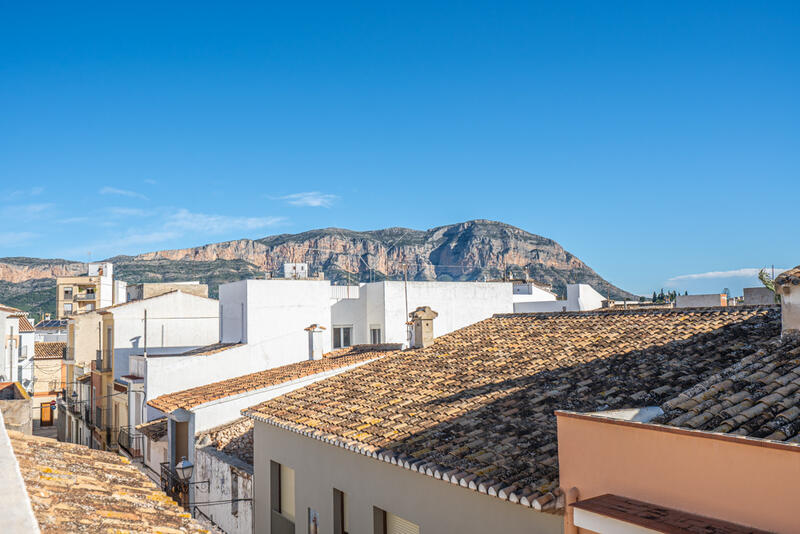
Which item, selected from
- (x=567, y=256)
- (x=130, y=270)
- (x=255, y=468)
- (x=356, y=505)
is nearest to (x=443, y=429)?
(x=356, y=505)

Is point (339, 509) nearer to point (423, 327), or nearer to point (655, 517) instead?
point (423, 327)

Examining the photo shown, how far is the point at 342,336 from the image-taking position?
26.1 metres

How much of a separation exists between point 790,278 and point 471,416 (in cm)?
437

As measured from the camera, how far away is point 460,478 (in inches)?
276

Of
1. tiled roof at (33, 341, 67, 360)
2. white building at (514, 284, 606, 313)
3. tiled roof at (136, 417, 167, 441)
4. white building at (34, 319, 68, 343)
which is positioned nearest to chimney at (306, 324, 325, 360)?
tiled roof at (136, 417, 167, 441)

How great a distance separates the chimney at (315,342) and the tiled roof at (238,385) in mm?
528

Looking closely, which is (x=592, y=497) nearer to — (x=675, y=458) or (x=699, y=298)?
(x=675, y=458)

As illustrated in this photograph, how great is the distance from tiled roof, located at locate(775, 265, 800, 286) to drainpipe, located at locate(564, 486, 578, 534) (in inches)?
145

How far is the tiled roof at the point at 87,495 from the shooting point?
3.94 m

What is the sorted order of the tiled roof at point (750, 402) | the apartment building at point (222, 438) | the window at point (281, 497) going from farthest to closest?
the apartment building at point (222, 438) → the window at point (281, 497) → the tiled roof at point (750, 402)

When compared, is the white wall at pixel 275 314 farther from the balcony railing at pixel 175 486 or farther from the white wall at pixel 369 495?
the white wall at pixel 369 495

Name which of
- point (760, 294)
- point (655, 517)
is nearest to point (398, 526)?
point (655, 517)

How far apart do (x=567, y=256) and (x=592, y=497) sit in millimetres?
112301

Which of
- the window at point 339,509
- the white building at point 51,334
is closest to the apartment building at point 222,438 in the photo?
the window at point 339,509
